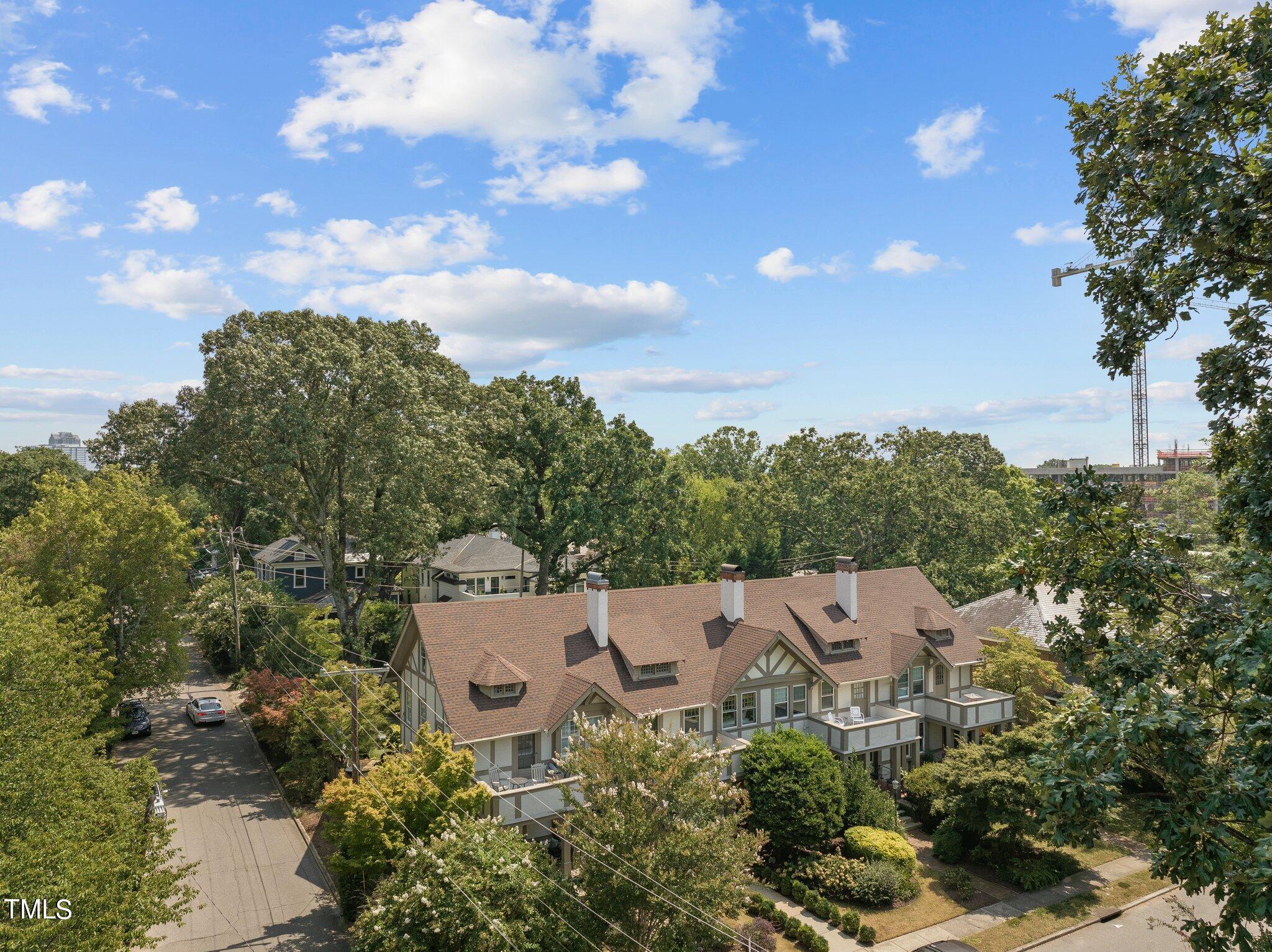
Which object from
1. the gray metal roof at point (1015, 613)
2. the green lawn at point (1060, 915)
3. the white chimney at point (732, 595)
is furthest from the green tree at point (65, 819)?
the gray metal roof at point (1015, 613)

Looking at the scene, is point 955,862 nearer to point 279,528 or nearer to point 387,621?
point 387,621

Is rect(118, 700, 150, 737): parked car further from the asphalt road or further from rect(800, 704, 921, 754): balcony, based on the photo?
the asphalt road

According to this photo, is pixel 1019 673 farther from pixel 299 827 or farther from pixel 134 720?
pixel 134 720

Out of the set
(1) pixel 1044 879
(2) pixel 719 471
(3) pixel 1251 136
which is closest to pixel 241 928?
(1) pixel 1044 879

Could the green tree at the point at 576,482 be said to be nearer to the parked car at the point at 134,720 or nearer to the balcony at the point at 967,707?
the balcony at the point at 967,707

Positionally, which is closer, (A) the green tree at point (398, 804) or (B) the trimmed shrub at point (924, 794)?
(A) the green tree at point (398, 804)

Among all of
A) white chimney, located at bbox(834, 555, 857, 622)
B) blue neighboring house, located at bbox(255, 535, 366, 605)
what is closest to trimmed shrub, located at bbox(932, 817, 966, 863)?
white chimney, located at bbox(834, 555, 857, 622)

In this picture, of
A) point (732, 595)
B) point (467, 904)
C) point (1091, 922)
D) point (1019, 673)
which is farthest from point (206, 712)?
point (1019, 673)
